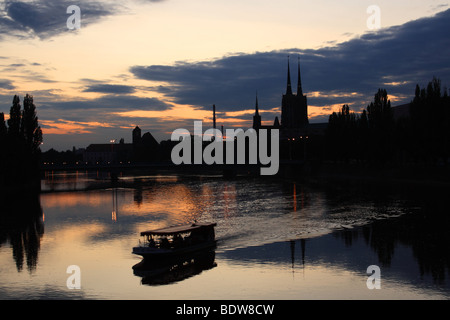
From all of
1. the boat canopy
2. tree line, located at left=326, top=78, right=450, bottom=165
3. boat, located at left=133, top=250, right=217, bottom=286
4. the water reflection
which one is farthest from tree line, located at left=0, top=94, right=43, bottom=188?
tree line, located at left=326, top=78, right=450, bottom=165

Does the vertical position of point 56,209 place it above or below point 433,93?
below

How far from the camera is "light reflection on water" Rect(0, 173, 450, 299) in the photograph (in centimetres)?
2916

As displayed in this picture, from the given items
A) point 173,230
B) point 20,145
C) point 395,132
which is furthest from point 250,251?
point 395,132

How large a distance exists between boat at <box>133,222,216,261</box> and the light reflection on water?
1.40 meters

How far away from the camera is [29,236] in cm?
4831

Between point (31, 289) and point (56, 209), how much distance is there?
42.5 m

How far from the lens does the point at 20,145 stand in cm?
9188

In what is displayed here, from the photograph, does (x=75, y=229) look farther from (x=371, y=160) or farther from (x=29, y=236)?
(x=371, y=160)

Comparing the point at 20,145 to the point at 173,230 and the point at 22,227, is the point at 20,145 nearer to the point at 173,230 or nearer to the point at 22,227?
the point at 22,227

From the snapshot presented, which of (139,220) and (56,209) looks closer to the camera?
(139,220)

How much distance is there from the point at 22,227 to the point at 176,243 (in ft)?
81.8

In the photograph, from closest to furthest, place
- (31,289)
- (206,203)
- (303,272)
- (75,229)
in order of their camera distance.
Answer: (31,289)
(303,272)
(75,229)
(206,203)

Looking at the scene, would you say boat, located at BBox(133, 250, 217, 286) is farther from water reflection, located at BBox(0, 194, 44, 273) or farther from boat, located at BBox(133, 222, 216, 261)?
water reflection, located at BBox(0, 194, 44, 273)
